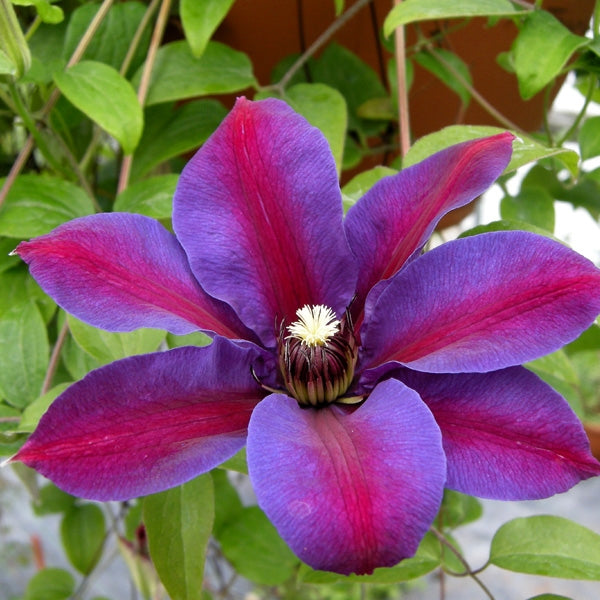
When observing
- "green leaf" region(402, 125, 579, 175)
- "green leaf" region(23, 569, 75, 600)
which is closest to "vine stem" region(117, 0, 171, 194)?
"green leaf" region(402, 125, 579, 175)

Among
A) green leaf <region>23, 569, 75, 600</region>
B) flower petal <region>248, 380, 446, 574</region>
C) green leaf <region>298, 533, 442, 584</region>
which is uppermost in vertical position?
flower petal <region>248, 380, 446, 574</region>

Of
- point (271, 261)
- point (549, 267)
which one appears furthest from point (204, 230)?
point (549, 267)

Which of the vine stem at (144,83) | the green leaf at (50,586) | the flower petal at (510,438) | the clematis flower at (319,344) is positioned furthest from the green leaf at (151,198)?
the green leaf at (50,586)

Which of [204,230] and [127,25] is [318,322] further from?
[127,25]

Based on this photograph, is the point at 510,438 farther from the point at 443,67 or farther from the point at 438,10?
the point at 443,67

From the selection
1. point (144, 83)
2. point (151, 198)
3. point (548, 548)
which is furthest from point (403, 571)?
point (144, 83)

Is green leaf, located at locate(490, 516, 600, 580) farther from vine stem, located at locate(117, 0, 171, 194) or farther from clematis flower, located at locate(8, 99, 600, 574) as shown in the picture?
vine stem, located at locate(117, 0, 171, 194)
